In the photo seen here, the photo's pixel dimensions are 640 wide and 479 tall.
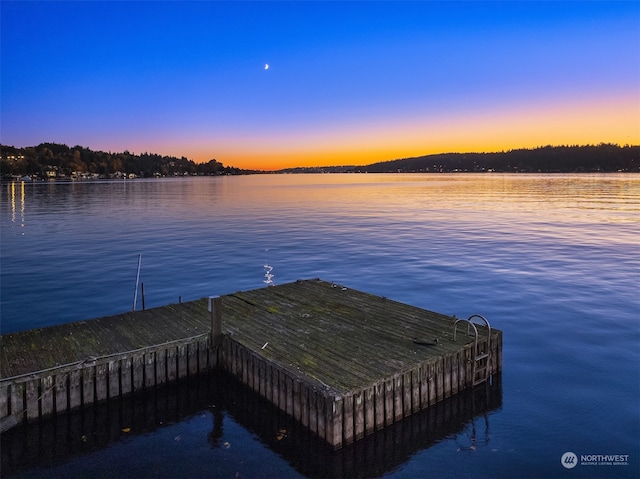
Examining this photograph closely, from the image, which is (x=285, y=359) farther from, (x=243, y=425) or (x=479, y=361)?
(x=479, y=361)

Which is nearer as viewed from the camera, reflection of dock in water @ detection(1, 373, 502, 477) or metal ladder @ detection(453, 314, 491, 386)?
reflection of dock in water @ detection(1, 373, 502, 477)

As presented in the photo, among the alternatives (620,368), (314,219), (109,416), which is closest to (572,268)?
(620,368)

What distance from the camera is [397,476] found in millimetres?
10766

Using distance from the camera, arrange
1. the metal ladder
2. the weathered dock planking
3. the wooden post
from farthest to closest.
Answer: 1. the wooden post
2. the metal ladder
3. the weathered dock planking

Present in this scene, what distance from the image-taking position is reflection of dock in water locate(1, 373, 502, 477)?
11.0 metres

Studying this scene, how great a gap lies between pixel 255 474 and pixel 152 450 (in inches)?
113

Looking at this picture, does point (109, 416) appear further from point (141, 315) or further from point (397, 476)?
point (397, 476)

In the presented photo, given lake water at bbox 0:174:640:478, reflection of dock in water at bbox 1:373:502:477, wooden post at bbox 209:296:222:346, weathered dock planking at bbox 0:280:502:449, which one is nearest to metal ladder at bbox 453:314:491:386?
weathered dock planking at bbox 0:280:502:449

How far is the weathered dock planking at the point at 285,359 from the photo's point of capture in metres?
11.6

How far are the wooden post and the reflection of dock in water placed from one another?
4.22 ft

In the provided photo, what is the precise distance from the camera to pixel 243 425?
1270cm

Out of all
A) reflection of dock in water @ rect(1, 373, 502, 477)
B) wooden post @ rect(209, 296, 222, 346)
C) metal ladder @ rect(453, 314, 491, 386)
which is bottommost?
reflection of dock in water @ rect(1, 373, 502, 477)

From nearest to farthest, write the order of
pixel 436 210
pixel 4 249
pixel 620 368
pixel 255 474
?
pixel 255 474
pixel 620 368
pixel 4 249
pixel 436 210

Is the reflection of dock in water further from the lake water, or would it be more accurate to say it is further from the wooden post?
A: the wooden post
